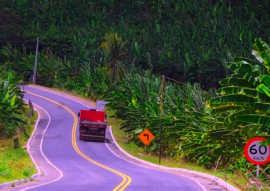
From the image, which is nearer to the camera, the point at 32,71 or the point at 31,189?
the point at 31,189

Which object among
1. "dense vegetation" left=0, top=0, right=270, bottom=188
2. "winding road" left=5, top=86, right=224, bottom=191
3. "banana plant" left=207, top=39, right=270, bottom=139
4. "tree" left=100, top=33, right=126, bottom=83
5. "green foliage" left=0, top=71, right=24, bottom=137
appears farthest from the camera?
"tree" left=100, top=33, right=126, bottom=83

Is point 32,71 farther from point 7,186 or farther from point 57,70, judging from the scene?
point 7,186

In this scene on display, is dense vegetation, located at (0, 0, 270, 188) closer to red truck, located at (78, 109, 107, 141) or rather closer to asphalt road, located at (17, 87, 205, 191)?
red truck, located at (78, 109, 107, 141)

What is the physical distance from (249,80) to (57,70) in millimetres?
69849

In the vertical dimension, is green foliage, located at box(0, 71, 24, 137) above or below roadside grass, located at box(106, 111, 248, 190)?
above

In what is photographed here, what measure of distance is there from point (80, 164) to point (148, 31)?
252 ft

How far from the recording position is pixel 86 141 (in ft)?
195

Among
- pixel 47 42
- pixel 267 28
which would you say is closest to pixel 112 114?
pixel 47 42

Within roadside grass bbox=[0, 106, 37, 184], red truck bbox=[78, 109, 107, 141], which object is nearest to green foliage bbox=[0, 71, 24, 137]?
roadside grass bbox=[0, 106, 37, 184]

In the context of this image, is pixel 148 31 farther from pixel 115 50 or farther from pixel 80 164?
pixel 80 164

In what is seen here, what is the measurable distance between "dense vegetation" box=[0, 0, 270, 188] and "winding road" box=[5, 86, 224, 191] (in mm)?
3272

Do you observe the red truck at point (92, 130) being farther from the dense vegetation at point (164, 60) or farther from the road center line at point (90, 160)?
the dense vegetation at point (164, 60)

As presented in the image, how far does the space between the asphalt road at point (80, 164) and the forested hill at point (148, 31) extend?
1682 cm

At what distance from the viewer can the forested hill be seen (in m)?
99.1
